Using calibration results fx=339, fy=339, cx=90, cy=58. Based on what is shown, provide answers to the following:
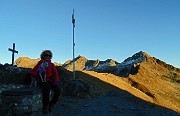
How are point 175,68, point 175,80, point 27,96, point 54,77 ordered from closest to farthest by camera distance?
point 27,96
point 54,77
point 175,80
point 175,68

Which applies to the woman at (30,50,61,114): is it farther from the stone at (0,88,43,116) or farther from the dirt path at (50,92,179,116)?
the dirt path at (50,92,179,116)

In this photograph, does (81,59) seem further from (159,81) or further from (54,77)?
(54,77)

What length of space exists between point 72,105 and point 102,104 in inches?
47.7

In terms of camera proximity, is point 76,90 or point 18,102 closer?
point 18,102

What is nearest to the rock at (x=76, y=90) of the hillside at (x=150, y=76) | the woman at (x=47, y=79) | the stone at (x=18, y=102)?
the woman at (x=47, y=79)

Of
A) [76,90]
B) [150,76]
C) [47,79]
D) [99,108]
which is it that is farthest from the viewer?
[150,76]

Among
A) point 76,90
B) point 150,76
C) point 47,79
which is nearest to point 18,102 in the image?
point 47,79

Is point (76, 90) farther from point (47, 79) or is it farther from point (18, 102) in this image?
point (18, 102)

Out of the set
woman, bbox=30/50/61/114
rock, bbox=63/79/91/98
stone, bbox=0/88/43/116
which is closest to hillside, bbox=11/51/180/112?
rock, bbox=63/79/91/98

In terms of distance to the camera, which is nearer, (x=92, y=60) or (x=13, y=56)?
(x=13, y=56)

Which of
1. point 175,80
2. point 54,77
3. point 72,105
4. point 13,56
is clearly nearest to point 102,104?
point 72,105

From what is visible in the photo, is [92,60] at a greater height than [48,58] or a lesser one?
greater

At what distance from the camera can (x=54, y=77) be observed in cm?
830

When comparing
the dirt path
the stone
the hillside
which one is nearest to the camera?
the stone
